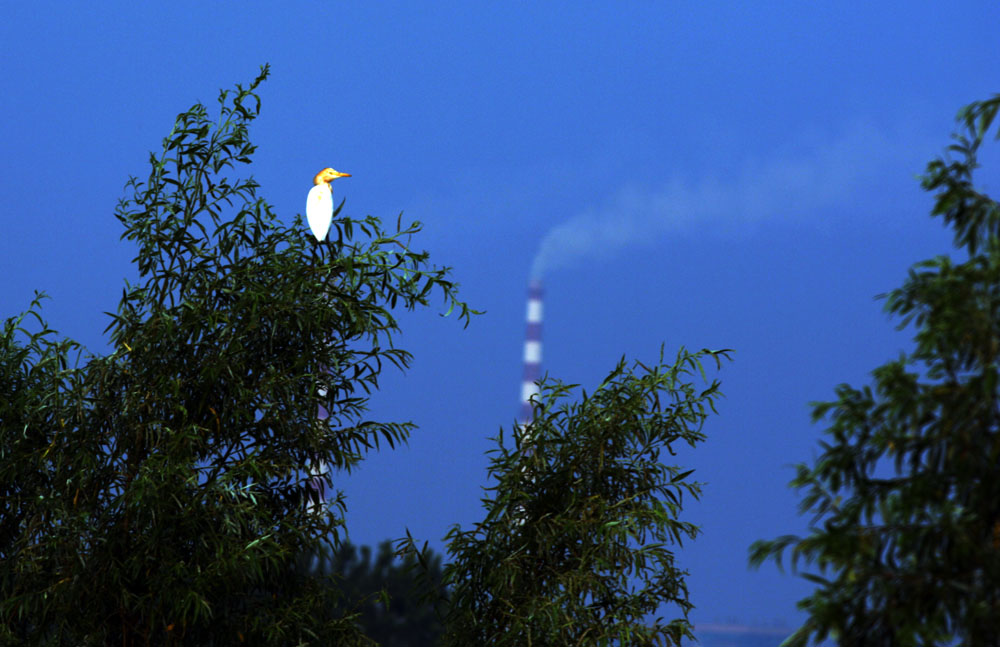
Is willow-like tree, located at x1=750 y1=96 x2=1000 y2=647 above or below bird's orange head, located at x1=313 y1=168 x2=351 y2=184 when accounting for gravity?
below

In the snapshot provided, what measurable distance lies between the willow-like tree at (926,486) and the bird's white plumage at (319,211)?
273 centimetres

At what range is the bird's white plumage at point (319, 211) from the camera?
5.00 metres

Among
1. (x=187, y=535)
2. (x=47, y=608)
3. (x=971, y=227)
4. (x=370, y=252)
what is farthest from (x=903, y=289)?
(x=47, y=608)

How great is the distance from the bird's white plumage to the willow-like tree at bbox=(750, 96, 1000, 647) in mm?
2734

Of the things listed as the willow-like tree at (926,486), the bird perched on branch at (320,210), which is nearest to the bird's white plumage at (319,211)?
the bird perched on branch at (320,210)

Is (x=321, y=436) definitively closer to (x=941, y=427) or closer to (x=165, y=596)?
(x=165, y=596)

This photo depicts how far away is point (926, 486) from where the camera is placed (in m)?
2.65

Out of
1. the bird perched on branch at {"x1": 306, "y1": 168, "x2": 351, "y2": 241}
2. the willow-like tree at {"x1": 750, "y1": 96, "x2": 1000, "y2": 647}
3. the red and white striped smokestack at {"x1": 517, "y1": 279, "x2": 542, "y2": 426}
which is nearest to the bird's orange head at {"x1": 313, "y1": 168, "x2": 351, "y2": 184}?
the bird perched on branch at {"x1": 306, "y1": 168, "x2": 351, "y2": 241}

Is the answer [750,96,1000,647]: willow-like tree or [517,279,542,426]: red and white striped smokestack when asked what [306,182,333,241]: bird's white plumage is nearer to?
[750,96,1000,647]: willow-like tree

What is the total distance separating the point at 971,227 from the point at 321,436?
9.45 ft

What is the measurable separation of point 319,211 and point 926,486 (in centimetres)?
300

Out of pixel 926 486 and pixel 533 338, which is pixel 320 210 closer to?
pixel 926 486

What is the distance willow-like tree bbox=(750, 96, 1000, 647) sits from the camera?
262 cm

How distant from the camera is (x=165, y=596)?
454 centimetres
